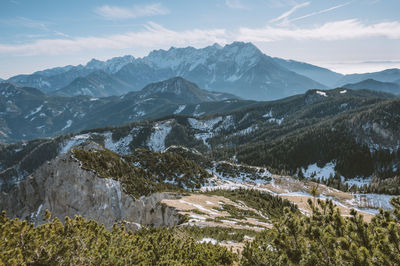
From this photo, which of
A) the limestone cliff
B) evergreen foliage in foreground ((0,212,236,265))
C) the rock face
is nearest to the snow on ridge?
the limestone cliff

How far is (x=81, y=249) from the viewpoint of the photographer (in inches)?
561

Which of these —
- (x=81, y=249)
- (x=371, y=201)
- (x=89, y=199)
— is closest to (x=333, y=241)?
(x=81, y=249)

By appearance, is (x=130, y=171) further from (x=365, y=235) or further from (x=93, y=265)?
(x=365, y=235)

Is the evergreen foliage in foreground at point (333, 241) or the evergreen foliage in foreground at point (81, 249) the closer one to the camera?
the evergreen foliage in foreground at point (333, 241)

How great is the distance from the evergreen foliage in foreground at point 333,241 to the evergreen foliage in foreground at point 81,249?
4.74 metres

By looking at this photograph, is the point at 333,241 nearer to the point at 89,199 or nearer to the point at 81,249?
the point at 81,249

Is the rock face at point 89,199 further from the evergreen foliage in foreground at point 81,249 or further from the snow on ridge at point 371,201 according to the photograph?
the snow on ridge at point 371,201

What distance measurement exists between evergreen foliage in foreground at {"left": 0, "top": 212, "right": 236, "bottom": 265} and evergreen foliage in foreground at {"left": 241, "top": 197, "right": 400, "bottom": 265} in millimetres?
4737

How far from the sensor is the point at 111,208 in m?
57.3

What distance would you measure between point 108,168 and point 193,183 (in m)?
31.8

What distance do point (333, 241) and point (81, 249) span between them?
14.1 m

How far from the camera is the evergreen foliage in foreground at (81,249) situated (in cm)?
1256

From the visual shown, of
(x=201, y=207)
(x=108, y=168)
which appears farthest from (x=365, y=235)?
(x=108, y=168)

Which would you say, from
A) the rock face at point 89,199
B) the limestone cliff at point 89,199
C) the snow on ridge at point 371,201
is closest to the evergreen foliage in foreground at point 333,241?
the rock face at point 89,199
